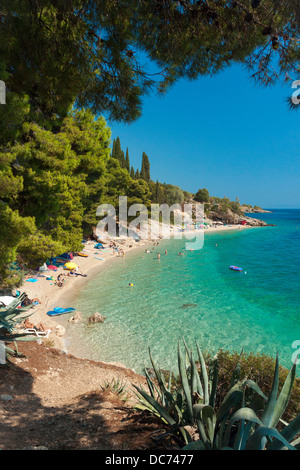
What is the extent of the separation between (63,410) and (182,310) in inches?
486

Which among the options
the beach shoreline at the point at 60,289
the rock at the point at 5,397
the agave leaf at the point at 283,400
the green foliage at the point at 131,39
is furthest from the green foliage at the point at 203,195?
the agave leaf at the point at 283,400

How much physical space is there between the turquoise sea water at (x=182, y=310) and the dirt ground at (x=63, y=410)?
2.91 metres

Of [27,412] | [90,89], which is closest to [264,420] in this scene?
[27,412]

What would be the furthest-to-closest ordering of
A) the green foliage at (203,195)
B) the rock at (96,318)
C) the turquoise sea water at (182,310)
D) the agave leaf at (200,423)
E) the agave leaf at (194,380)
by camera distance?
the green foliage at (203,195)
the rock at (96,318)
the turquoise sea water at (182,310)
the agave leaf at (194,380)
the agave leaf at (200,423)

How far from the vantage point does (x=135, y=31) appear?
3545mm

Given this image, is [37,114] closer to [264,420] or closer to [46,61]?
[46,61]

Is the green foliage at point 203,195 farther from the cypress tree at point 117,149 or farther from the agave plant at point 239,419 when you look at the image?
the agave plant at point 239,419

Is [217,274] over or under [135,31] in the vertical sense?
under

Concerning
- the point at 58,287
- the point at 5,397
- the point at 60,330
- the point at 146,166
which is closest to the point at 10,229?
the point at 5,397

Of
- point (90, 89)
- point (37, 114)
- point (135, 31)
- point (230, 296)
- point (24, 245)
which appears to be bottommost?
point (230, 296)

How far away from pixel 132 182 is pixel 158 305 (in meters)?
31.1

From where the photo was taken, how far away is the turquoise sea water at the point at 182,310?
11344 millimetres

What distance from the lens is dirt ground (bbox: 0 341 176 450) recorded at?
2939 millimetres

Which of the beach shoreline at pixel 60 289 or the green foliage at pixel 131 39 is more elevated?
the green foliage at pixel 131 39
